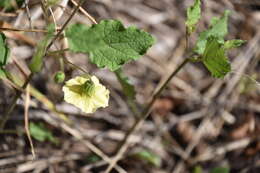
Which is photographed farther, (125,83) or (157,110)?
(157,110)

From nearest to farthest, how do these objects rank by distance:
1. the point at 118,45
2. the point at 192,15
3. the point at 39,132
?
the point at 118,45 < the point at 192,15 < the point at 39,132

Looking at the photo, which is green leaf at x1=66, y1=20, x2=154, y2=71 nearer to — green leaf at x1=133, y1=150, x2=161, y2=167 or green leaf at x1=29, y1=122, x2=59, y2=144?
green leaf at x1=29, y1=122, x2=59, y2=144

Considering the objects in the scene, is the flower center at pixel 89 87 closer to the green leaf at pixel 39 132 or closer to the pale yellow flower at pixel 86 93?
the pale yellow flower at pixel 86 93

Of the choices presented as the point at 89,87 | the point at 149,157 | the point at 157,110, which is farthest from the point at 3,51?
the point at 157,110

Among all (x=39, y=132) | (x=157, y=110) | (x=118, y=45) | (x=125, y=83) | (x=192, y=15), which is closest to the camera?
(x=118, y=45)

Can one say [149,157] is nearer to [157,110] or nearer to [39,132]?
[157,110]

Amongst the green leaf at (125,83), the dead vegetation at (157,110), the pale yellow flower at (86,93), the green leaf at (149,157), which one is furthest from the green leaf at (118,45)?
the green leaf at (149,157)

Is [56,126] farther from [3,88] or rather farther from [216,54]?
[216,54]

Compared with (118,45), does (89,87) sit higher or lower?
lower

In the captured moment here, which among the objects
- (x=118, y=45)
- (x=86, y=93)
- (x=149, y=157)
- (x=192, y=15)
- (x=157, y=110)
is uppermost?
(x=192, y=15)
